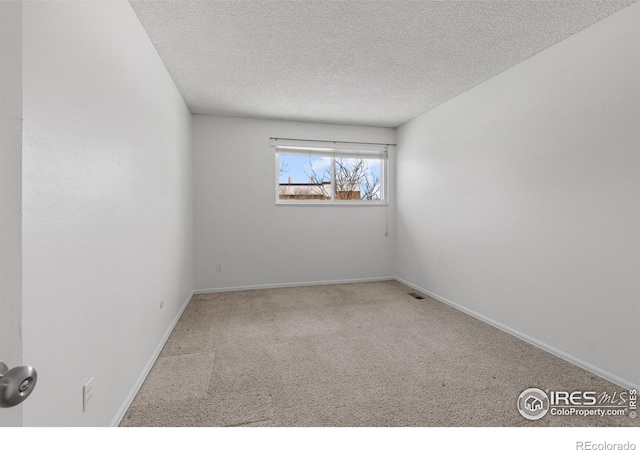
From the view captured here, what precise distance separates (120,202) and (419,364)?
2.29 meters

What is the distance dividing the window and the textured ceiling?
1.00 metres

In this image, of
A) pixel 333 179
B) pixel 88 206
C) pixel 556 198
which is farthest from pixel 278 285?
pixel 556 198

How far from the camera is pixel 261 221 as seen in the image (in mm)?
4230

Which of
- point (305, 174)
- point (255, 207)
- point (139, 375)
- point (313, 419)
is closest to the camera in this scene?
point (313, 419)

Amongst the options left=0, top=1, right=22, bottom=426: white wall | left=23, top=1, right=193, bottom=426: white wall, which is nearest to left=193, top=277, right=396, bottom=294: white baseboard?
left=23, top=1, right=193, bottom=426: white wall

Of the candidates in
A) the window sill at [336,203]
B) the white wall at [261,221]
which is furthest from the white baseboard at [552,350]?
the window sill at [336,203]

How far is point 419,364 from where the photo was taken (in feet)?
7.13

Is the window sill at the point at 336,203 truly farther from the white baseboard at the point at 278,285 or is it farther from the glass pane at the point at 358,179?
the white baseboard at the point at 278,285

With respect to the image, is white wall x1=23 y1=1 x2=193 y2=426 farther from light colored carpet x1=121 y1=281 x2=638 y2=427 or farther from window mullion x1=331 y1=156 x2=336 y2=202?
window mullion x1=331 y1=156 x2=336 y2=202

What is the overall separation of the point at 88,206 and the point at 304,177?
3.32 metres

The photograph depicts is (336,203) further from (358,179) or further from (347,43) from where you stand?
(347,43)

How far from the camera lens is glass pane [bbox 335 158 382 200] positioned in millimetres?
4633
